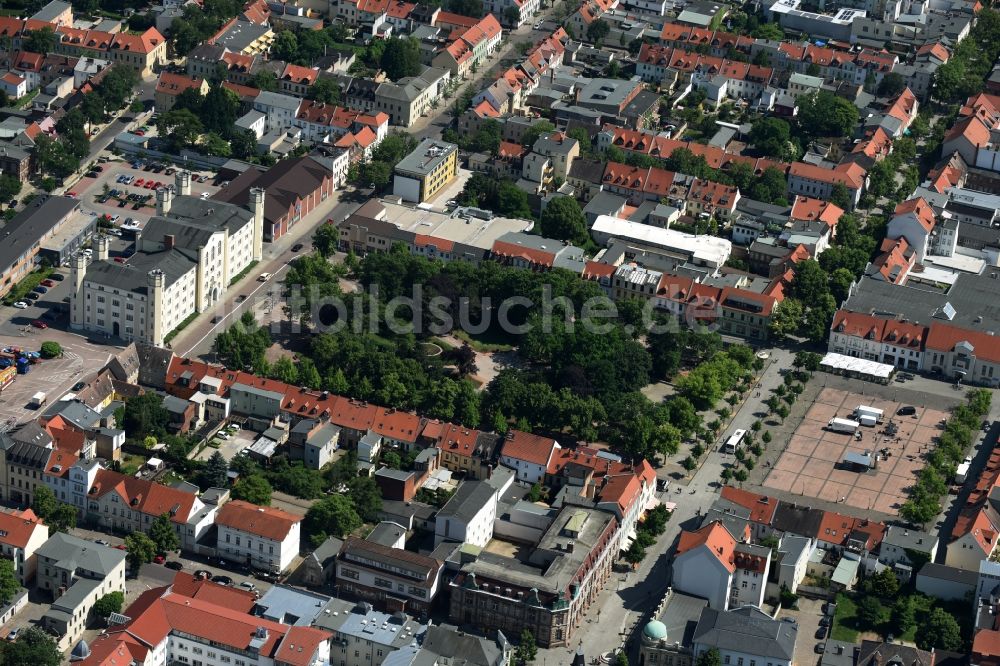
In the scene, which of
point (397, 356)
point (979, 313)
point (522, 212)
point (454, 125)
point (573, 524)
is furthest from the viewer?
point (454, 125)

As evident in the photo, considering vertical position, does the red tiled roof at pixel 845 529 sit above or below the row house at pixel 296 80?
above

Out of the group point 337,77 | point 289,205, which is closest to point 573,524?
point 289,205

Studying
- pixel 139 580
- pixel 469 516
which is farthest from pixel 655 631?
pixel 139 580

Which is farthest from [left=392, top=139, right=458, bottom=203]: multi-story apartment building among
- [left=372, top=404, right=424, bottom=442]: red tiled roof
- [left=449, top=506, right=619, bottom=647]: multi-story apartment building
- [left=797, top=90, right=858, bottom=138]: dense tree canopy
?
[left=449, top=506, right=619, bottom=647]: multi-story apartment building

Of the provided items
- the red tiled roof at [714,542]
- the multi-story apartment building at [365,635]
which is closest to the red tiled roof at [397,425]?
the multi-story apartment building at [365,635]

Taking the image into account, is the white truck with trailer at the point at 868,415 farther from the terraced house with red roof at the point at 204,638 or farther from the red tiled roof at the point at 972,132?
the terraced house with red roof at the point at 204,638

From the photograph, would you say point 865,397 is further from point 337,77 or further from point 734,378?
point 337,77
